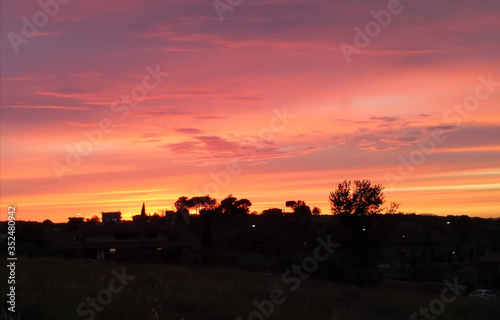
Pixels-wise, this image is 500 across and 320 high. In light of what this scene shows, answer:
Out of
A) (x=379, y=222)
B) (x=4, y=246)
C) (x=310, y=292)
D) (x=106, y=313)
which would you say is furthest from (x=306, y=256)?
(x=106, y=313)

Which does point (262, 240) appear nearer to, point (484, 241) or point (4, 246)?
point (4, 246)

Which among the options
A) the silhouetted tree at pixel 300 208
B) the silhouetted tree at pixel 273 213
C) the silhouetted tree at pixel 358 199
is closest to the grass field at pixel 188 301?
the silhouetted tree at pixel 358 199

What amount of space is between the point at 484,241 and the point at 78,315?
92.3 metres

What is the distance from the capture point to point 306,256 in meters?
41.8

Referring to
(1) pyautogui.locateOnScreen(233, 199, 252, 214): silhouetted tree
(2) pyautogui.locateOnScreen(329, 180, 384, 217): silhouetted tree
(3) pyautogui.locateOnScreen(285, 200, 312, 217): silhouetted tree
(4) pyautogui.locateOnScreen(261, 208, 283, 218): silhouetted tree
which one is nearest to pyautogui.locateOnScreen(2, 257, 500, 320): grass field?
(2) pyautogui.locateOnScreen(329, 180, 384, 217): silhouetted tree

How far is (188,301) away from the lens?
A: 1628 centimetres

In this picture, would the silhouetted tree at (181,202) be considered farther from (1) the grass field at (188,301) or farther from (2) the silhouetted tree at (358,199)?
(1) the grass field at (188,301)

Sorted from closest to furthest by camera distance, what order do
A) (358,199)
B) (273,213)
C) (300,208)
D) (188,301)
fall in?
(188,301), (358,199), (273,213), (300,208)

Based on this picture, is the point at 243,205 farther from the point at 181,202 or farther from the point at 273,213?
the point at 181,202

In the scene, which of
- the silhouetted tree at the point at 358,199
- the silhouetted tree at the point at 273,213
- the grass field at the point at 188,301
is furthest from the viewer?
the silhouetted tree at the point at 273,213

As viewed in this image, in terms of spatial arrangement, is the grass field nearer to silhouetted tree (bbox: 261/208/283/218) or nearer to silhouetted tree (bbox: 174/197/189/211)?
silhouetted tree (bbox: 261/208/283/218)

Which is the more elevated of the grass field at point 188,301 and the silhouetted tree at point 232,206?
the silhouetted tree at point 232,206

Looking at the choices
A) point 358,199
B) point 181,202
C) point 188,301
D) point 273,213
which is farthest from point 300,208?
point 188,301

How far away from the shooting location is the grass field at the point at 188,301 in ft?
48.2
